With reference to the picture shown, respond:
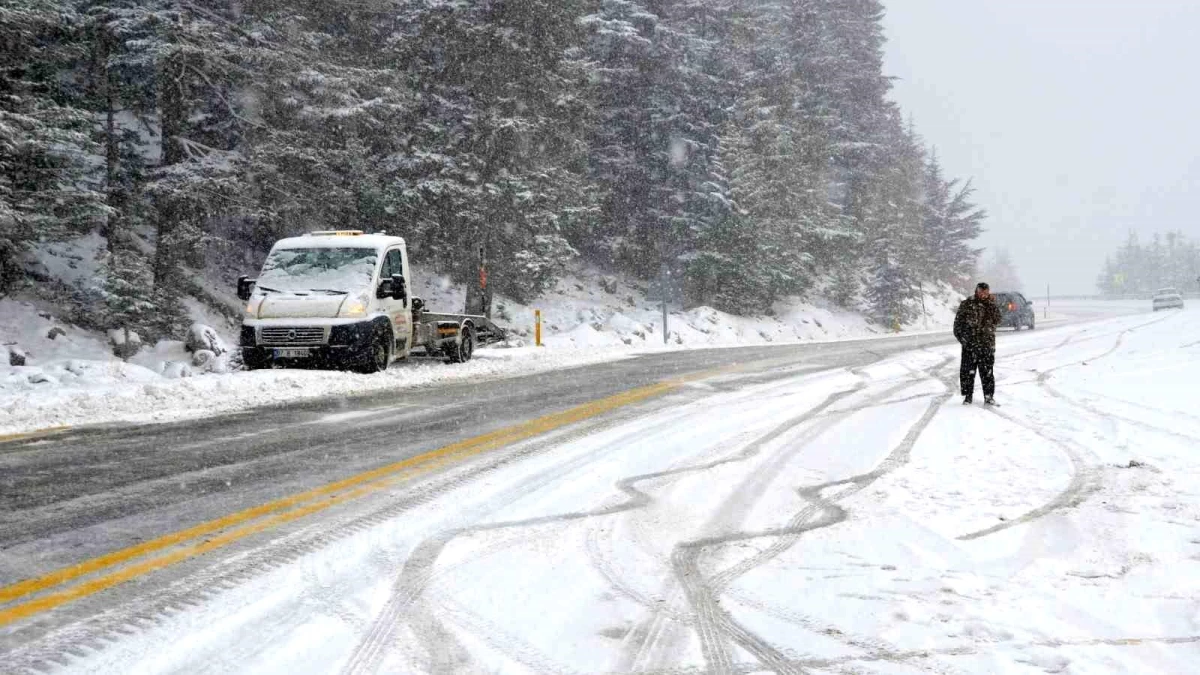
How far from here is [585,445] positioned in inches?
281

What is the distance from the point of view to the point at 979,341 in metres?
10.5

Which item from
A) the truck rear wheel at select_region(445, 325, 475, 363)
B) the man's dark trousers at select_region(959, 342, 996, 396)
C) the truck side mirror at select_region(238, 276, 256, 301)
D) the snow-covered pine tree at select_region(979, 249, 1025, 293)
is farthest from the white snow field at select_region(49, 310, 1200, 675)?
the snow-covered pine tree at select_region(979, 249, 1025, 293)

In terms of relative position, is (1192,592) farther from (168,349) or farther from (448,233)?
(448,233)

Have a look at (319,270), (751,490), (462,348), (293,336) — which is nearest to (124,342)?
(319,270)

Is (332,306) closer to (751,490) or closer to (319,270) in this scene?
(319,270)

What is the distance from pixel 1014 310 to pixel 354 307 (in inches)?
1053

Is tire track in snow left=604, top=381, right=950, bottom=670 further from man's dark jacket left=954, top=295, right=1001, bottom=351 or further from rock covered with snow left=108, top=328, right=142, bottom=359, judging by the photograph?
rock covered with snow left=108, top=328, right=142, bottom=359

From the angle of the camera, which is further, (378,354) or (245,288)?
(245,288)

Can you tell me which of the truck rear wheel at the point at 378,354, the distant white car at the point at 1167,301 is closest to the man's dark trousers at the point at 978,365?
the truck rear wheel at the point at 378,354

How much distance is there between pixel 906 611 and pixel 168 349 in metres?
17.3

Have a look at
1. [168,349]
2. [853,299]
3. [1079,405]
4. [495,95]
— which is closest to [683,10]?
[495,95]

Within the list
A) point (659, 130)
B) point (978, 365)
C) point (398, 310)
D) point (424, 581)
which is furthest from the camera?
point (659, 130)

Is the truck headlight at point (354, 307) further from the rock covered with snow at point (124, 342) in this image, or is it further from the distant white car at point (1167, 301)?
the distant white car at point (1167, 301)

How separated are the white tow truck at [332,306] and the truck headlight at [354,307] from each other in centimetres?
2
